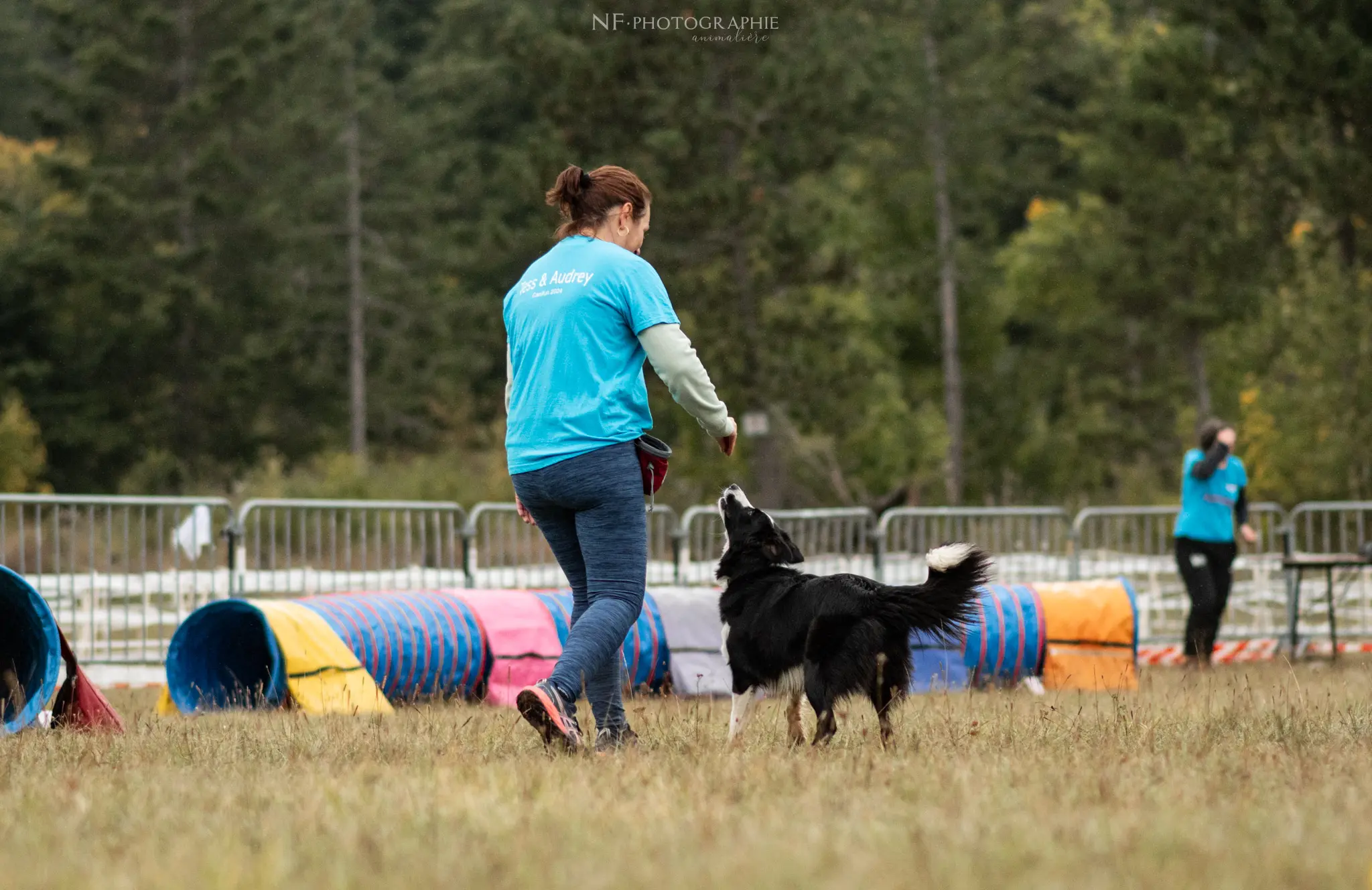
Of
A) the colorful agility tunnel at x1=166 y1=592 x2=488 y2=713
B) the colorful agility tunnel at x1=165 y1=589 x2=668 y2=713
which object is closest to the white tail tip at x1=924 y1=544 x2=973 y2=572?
the colorful agility tunnel at x1=166 y1=592 x2=488 y2=713

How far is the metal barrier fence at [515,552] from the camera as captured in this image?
1220 cm

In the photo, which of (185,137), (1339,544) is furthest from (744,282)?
(185,137)

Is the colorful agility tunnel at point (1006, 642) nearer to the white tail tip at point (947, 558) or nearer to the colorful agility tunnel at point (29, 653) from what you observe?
the white tail tip at point (947, 558)

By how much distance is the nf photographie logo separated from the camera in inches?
978

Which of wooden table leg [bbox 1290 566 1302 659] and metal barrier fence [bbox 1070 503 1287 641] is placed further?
metal barrier fence [bbox 1070 503 1287 641]

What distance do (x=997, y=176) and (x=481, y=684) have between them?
28440mm

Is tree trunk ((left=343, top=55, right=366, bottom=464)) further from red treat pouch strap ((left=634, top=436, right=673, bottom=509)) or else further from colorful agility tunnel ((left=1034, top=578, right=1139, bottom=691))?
red treat pouch strap ((left=634, top=436, right=673, bottom=509))

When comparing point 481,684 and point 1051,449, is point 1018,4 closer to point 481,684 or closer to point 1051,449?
point 1051,449

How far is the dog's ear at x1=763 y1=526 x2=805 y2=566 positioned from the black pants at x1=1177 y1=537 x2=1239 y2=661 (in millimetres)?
6545

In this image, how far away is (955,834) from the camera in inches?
128

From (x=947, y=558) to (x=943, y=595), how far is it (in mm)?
131

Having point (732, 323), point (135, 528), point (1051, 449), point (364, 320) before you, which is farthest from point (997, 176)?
point (135, 528)

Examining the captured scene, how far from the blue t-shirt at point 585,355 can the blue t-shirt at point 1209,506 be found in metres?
7.51

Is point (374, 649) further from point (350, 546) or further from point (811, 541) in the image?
point (811, 541)
